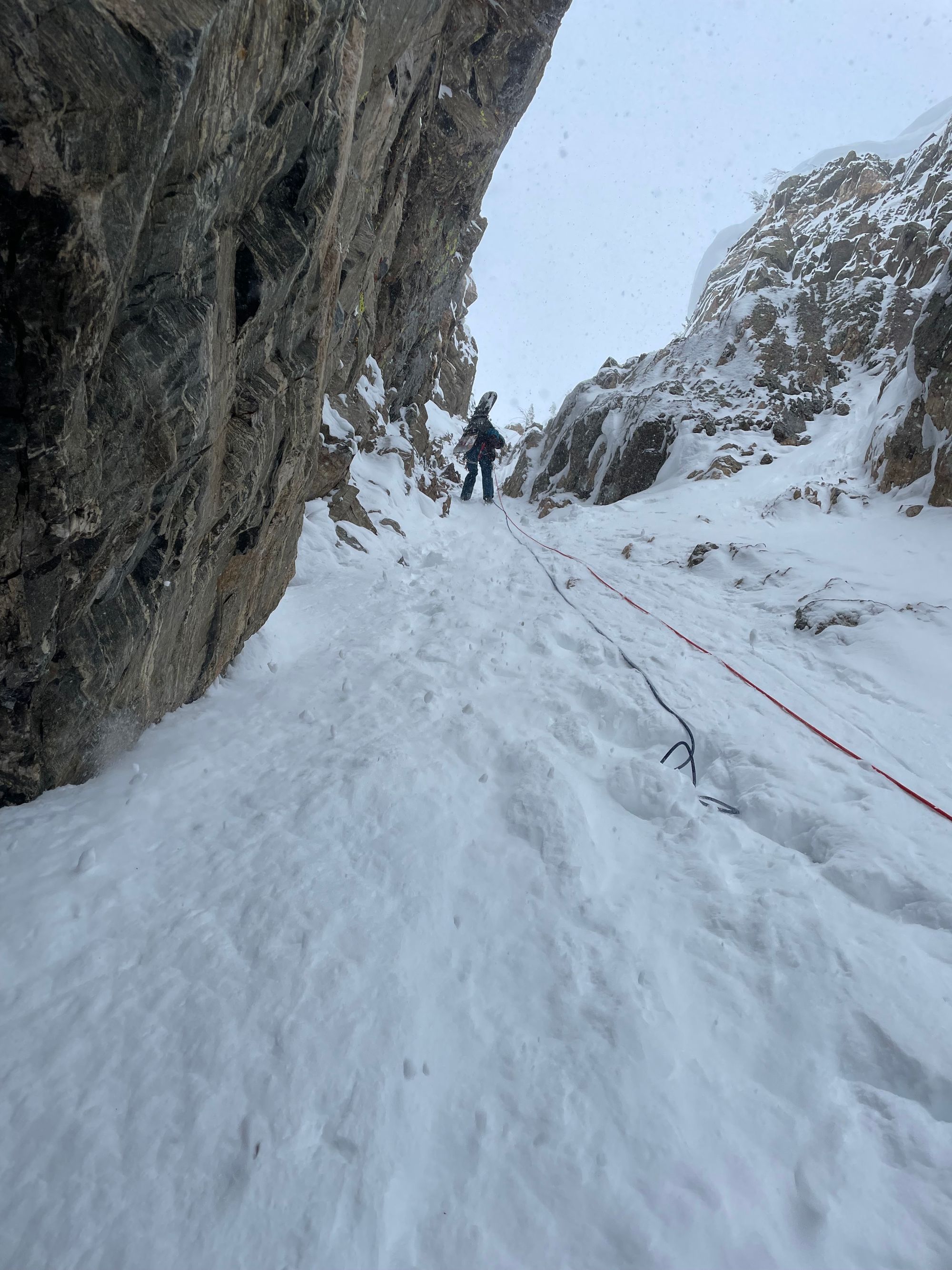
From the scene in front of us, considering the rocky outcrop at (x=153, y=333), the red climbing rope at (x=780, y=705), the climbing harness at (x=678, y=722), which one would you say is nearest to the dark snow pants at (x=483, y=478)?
the red climbing rope at (x=780, y=705)

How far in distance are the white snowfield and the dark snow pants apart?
13469 mm

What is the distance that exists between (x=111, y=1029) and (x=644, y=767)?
2727 mm

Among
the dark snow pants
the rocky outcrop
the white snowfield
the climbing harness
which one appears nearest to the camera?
the white snowfield

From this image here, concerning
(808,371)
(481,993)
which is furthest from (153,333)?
(808,371)

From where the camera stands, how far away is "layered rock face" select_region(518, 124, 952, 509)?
11.3 meters

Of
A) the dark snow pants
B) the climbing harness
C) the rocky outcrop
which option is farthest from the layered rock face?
the rocky outcrop

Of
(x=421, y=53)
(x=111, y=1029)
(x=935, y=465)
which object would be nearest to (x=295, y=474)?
(x=111, y=1029)

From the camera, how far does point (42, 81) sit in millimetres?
1473

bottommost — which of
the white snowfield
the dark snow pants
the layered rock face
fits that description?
the white snowfield

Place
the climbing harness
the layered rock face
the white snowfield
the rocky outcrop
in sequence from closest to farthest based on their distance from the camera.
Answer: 1. the white snowfield
2. the rocky outcrop
3. the climbing harness
4. the layered rock face

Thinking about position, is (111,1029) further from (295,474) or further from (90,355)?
(295,474)

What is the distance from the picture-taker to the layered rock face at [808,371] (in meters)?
11.3

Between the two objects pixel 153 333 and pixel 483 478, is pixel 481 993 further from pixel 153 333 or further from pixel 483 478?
pixel 483 478

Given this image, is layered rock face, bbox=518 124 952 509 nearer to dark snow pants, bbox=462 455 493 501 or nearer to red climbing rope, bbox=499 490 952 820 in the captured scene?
dark snow pants, bbox=462 455 493 501
